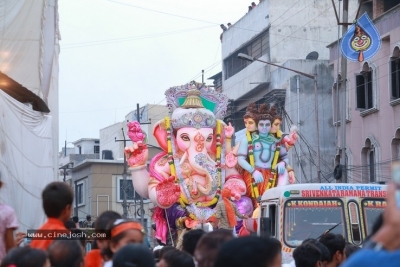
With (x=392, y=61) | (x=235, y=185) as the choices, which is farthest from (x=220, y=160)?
(x=392, y=61)

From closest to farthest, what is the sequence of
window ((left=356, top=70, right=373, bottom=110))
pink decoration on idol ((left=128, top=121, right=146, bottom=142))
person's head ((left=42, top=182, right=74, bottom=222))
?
1. person's head ((left=42, top=182, right=74, bottom=222))
2. pink decoration on idol ((left=128, top=121, right=146, bottom=142))
3. window ((left=356, top=70, right=373, bottom=110))

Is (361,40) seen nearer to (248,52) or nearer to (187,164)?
(187,164)

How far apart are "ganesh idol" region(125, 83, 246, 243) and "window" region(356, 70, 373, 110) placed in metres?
11.3

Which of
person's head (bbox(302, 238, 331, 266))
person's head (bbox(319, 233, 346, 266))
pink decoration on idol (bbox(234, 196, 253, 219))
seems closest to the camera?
person's head (bbox(302, 238, 331, 266))

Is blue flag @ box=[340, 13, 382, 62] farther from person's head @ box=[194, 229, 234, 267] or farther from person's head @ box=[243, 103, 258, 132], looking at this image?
person's head @ box=[194, 229, 234, 267]

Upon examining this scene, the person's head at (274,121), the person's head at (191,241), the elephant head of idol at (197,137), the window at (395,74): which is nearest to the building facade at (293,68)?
the window at (395,74)

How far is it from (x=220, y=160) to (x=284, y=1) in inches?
857

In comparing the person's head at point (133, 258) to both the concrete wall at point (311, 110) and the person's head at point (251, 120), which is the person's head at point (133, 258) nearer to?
the person's head at point (251, 120)

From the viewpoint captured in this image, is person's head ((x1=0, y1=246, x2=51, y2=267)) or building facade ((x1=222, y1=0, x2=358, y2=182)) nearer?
person's head ((x1=0, y1=246, x2=51, y2=267))

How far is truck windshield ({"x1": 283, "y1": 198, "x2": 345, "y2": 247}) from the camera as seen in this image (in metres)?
13.2

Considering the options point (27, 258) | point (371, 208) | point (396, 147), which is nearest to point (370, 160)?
point (396, 147)

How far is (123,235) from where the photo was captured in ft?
19.1

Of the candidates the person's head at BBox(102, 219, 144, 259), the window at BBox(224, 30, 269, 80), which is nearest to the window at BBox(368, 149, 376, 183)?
the window at BBox(224, 30, 269, 80)

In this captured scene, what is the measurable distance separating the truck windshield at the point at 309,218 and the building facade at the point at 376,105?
13830mm
